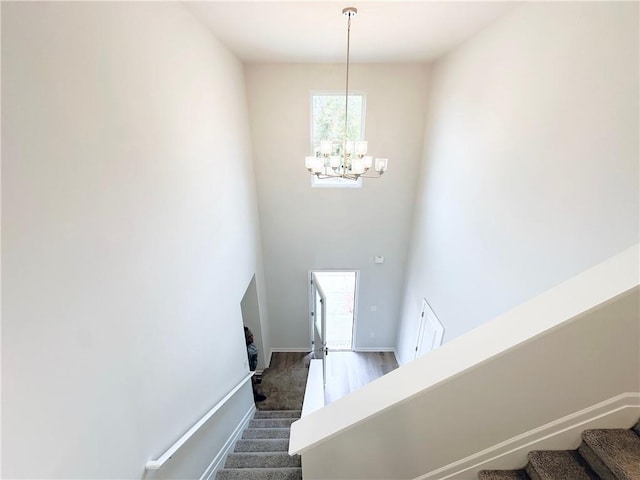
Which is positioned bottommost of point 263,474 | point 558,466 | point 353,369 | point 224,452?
point 353,369

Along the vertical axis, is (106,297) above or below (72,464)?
above

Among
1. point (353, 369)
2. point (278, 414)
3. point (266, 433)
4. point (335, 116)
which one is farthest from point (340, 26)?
point (353, 369)

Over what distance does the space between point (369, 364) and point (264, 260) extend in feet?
9.57

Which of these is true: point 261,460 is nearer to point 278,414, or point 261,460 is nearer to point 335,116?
point 278,414

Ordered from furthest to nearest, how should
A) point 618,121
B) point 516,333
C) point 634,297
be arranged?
point 618,121 < point 516,333 < point 634,297

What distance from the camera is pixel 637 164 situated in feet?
4.90

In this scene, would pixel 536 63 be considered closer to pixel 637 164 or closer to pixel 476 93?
pixel 476 93

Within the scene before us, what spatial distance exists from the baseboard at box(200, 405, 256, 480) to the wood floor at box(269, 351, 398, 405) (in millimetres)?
1916

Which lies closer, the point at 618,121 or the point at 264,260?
the point at 618,121

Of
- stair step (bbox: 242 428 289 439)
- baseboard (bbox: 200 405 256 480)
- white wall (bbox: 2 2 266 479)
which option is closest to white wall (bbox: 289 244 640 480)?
white wall (bbox: 2 2 266 479)

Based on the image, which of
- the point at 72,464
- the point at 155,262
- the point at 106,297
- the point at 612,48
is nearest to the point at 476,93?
the point at 612,48

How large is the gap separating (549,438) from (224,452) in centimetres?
268

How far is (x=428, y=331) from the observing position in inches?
169

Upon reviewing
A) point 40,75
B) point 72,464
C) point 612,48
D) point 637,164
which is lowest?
point 72,464
